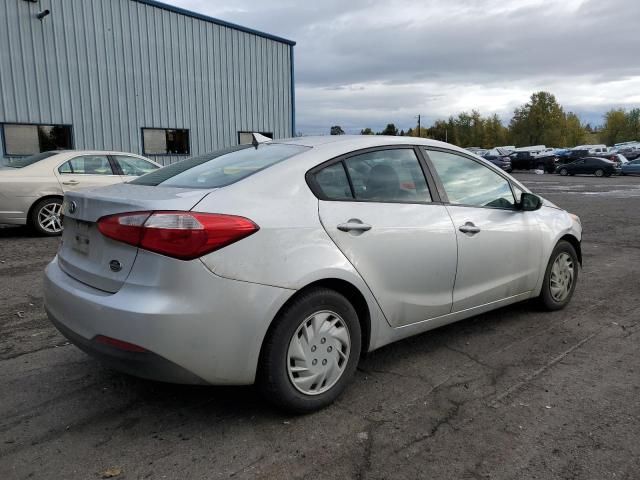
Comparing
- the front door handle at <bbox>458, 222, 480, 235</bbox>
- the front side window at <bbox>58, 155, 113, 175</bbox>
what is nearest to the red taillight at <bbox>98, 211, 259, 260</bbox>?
the front door handle at <bbox>458, 222, 480, 235</bbox>

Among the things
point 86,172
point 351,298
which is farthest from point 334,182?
point 86,172

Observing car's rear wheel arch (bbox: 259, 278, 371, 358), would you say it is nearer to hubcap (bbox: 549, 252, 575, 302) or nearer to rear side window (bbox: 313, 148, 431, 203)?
rear side window (bbox: 313, 148, 431, 203)

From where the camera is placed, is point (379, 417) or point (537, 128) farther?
point (537, 128)

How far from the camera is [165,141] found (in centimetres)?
1700

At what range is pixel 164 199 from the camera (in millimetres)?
2705

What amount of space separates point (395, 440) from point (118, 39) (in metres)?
15.6

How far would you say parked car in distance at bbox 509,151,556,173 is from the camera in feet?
138

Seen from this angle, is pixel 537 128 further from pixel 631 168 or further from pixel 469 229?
pixel 469 229

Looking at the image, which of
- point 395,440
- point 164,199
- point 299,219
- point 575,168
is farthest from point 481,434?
point 575,168

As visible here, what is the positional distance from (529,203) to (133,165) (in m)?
7.88

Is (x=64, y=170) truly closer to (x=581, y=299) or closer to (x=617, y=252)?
(x=581, y=299)

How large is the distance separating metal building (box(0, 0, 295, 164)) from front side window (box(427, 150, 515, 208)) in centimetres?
1320

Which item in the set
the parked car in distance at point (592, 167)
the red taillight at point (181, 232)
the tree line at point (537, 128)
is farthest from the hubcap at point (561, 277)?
the tree line at point (537, 128)

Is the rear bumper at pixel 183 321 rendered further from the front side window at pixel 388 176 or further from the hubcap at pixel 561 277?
the hubcap at pixel 561 277
